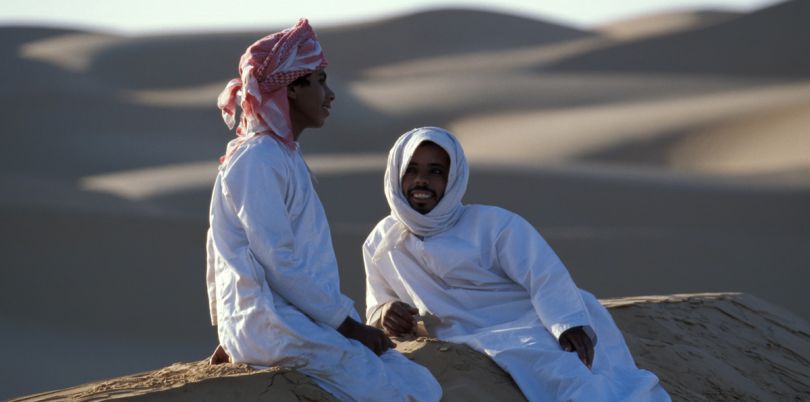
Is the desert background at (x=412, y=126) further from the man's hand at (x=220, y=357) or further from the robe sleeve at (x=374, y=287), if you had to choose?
the man's hand at (x=220, y=357)

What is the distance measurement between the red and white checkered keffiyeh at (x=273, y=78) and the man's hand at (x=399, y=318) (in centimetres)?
97

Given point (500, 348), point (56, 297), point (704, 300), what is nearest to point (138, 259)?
point (56, 297)

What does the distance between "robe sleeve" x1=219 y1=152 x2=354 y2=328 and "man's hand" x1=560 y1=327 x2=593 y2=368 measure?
100cm

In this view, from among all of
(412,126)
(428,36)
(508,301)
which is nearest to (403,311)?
(508,301)

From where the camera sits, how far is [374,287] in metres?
5.49

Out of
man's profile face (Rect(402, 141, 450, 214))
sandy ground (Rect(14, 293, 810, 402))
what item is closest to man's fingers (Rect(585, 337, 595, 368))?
sandy ground (Rect(14, 293, 810, 402))

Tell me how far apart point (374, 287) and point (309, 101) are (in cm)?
110

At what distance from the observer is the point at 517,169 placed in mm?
21109

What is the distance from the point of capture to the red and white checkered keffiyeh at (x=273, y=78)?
456 cm

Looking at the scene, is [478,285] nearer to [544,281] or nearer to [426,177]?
[544,281]

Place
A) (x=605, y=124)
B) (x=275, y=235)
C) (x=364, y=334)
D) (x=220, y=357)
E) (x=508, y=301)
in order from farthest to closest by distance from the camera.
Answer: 1. (x=605, y=124)
2. (x=508, y=301)
3. (x=220, y=357)
4. (x=364, y=334)
5. (x=275, y=235)

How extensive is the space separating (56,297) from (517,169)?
836 centimetres

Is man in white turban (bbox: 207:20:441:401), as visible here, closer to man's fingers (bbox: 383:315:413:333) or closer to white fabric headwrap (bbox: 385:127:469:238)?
man's fingers (bbox: 383:315:413:333)

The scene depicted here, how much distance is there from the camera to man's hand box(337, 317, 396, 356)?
4.48 meters
